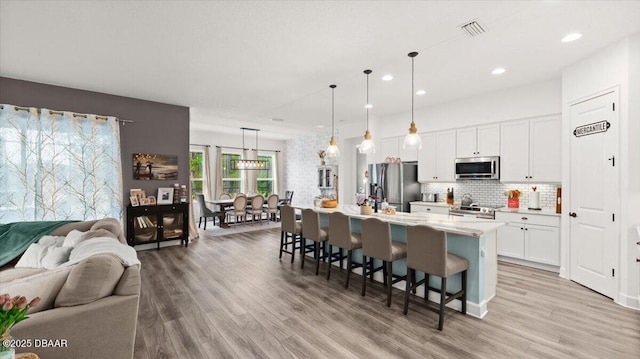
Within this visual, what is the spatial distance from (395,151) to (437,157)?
993mm

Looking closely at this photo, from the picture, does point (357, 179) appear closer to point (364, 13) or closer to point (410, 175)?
point (410, 175)

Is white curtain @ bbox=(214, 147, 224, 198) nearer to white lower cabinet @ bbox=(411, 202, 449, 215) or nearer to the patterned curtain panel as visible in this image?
the patterned curtain panel

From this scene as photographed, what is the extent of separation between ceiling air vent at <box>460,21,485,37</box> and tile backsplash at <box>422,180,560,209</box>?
3.03 m

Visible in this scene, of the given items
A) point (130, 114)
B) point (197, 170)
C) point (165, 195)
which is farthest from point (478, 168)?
point (197, 170)

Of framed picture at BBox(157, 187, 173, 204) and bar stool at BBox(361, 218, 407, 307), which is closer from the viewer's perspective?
bar stool at BBox(361, 218, 407, 307)

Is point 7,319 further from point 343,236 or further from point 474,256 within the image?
point 474,256

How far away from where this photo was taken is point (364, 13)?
8.45ft

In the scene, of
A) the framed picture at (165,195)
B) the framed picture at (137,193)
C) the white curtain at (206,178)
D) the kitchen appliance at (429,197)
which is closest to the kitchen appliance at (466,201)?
the kitchen appliance at (429,197)

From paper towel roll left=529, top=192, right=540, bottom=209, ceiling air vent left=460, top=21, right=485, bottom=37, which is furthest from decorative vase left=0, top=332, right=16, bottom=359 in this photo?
paper towel roll left=529, top=192, right=540, bottom=209

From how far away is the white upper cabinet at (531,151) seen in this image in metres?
4.26

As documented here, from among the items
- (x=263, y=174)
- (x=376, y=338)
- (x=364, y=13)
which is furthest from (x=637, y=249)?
(x=263, y=174)

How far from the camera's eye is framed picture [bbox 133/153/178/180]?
5.42 meters

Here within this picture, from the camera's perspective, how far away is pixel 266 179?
10641mm

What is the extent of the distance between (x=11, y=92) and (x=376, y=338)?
6163 mm
